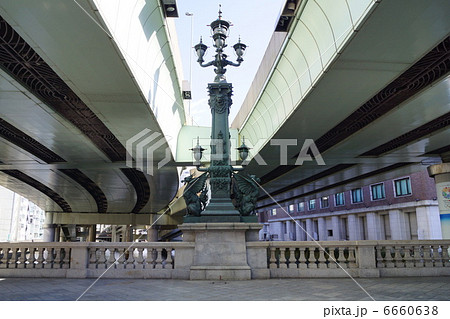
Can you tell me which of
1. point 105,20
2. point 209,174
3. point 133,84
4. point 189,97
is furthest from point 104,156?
point 105,20

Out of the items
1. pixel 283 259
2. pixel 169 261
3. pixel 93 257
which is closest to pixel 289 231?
pixel 283 259

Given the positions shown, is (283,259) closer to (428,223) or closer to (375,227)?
(428,223)

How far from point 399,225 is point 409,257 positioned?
29374 millimetres

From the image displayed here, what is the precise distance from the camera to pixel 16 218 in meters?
85.3

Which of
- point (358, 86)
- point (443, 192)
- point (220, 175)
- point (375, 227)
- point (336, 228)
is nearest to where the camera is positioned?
point (220, 175)

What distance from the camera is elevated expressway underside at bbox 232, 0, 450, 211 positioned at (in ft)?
25.3

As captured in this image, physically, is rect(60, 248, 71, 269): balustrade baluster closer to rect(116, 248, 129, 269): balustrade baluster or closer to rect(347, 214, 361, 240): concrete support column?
rect(116, 248, 129, 269): balustrade baluster

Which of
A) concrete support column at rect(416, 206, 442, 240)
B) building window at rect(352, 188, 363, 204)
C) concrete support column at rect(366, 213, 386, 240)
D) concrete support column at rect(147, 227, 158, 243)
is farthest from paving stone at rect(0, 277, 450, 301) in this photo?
concrete support column at rect(147, 227, 158, 243)

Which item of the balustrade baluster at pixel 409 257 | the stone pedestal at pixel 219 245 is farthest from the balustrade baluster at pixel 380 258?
the stone pedestal at pixel 219 245

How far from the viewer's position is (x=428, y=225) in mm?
31172

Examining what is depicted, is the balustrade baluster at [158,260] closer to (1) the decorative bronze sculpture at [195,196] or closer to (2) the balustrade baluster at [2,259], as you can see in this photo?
(1) the decorative bronze sculpture at [195,196]

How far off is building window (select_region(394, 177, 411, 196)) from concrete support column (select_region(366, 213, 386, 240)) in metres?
4.69

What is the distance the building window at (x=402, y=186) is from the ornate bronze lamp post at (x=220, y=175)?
99.2 ft

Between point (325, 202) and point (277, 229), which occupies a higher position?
point (325, 202)
